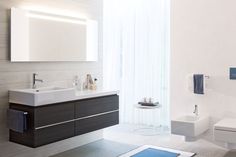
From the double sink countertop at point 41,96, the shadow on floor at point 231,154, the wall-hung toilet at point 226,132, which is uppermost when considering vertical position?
the double sink countertop at point 41,96

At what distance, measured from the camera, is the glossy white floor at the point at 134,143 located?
155 inches

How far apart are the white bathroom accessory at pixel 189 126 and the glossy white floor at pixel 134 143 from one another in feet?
0.91

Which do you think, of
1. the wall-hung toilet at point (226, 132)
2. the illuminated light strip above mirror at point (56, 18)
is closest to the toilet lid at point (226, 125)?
the wall-hung toilet at point (226, 132)

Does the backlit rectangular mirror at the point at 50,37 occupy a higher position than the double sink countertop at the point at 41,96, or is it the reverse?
the backlit rectangular mirror at the point at 50,37

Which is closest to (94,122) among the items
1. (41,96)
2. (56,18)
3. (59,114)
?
(59,114)

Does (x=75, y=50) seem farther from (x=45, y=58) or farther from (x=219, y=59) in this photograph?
(x=219, y=59)

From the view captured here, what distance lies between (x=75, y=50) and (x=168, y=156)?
200 centimetres

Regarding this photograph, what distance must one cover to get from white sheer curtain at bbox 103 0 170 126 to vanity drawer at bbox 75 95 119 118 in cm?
146

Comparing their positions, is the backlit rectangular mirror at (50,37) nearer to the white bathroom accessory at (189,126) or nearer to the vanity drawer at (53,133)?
the vanity drawer at (53,133)

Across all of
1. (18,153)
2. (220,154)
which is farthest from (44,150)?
(220,154)

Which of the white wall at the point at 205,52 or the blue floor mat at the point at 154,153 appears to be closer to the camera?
the blue floor mat at the point at 154,153

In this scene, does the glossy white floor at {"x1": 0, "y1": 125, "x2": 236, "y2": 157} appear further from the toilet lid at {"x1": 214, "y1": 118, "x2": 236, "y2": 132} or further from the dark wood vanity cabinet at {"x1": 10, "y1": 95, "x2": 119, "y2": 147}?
the toilet lid at {"x1": 214, "y1": 118, "x2": 236, "y2": 132}

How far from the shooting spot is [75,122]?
4.04 m

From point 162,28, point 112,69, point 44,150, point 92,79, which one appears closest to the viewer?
point 44,150
